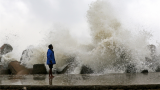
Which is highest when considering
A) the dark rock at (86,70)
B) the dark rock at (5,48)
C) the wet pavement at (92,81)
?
the dark rock at (5,48)

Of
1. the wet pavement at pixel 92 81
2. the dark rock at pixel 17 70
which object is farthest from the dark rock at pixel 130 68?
the dark rock at pixel 17 70

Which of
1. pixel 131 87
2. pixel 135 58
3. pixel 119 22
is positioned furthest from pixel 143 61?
pixel 131 87

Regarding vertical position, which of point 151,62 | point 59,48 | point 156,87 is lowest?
point 156,87

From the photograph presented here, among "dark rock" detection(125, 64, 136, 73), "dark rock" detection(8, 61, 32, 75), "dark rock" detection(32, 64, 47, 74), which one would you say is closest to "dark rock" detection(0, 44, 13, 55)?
"dark rock" detection(8, 61, 32, 75)

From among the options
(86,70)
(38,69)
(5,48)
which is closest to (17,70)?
(38,69)

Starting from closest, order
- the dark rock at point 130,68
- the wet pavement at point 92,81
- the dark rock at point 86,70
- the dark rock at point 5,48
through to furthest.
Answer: the wet pavement at point 92,81 < the dark rock at point 130,68 < the dark rock at point 86,70 < the dark rock at point 5,48

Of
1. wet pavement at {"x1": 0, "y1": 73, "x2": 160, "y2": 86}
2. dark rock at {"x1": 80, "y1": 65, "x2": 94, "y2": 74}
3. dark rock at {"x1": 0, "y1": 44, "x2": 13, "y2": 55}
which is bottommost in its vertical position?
wet pavement at {"x1": 0, "y1": 73, "x2": 160, "y2": 86}

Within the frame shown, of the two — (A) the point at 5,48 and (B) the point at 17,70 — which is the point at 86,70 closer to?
(B) the point at 17,70

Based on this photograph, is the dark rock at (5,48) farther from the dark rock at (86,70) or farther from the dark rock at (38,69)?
the dark rock at (86,70)

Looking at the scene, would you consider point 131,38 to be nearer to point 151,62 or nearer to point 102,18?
point 151,62

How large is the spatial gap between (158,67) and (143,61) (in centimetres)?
77

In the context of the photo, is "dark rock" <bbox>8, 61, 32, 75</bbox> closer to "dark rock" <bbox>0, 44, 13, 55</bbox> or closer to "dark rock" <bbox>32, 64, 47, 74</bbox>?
"dark rock" <bbox>32, 64, 47, 74</bbox>

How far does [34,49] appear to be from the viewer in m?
11.0

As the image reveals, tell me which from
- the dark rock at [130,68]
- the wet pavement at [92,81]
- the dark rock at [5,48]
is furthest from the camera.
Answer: the dark rock at [5,48]
